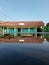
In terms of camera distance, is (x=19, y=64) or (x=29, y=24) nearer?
(x=19, y=64)

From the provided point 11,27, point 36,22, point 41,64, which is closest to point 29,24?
point 36,22

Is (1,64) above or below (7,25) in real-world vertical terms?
below

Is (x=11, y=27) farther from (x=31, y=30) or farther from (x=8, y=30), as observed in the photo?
(x=31, y=30)

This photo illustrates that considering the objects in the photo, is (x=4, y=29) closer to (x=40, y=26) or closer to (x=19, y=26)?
(x=19, y=26)

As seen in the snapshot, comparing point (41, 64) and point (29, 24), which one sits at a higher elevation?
point (29, 24)

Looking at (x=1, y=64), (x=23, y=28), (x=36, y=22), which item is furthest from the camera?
(x=23, y=28)

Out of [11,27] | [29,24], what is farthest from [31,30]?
[11,27]

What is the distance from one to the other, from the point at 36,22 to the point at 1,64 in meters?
26.4

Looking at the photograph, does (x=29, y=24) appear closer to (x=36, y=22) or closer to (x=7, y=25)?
(x=36, y=22)

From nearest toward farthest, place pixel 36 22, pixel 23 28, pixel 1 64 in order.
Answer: pixel 1 64, pixel 36 22, pixel 23 28

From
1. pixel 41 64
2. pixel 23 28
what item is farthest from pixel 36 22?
pixel 41 64

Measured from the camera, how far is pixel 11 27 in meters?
29.8

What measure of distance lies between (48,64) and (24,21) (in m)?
27.6

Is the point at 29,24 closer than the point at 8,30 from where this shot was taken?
Yes
